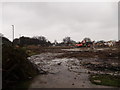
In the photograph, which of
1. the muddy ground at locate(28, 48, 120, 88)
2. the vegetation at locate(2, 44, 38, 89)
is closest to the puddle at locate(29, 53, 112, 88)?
the muddy ground at locate(28, 48, 120, 88)

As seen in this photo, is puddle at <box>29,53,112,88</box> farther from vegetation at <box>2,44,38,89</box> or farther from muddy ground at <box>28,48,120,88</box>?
vegetation at <box>2,44,38,89</box>

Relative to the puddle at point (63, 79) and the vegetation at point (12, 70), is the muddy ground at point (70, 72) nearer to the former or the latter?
the puddle at point (63, 79)

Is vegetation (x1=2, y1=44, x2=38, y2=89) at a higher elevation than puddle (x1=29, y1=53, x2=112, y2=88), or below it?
higher

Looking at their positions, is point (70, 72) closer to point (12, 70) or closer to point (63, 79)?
point (63, 79)

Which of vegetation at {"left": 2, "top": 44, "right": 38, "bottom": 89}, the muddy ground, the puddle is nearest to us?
vegetation at {"left": 2, "top": 44, "right": 38, "bottom": 89}

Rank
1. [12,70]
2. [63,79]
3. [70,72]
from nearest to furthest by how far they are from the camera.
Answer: [12,70], [63,79], [70,72]

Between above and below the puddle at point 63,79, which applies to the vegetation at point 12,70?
above

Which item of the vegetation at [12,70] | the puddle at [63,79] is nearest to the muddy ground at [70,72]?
the puddle at [63,79]

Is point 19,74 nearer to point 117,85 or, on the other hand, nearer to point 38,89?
point 38,89

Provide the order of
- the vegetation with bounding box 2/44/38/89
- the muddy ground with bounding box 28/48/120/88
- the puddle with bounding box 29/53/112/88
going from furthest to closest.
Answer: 1. the muddy ground with bounding box 28/48/120/88
2. the puddle with bounding box 29/53/112/88
3. the vegetation with bounding box 2/44/38/89

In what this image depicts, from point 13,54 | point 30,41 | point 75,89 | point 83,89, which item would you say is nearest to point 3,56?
point 13,54

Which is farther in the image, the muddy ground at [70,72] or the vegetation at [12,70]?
the muddy ground at [70,72]

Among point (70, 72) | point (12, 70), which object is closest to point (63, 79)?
point (70, 72)

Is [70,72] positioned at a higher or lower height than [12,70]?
lower
